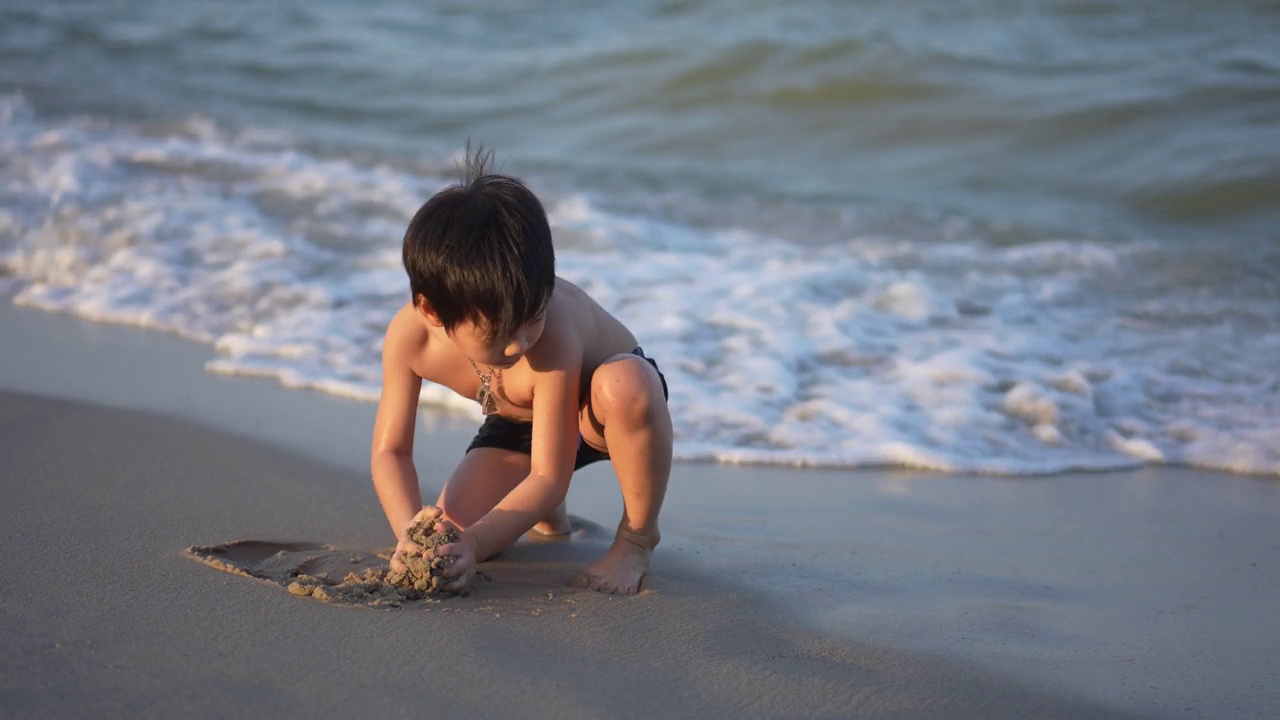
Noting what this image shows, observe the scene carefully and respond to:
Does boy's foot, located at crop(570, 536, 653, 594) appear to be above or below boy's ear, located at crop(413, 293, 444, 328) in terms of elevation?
below

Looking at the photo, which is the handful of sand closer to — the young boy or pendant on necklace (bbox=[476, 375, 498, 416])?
the young boy

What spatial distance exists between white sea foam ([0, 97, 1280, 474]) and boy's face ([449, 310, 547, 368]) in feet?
4.38

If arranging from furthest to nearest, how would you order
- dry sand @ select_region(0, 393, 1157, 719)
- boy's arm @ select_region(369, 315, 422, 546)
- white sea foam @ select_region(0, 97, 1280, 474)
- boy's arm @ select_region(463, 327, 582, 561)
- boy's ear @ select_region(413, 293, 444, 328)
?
white sea foam @ select_region(0, 97, 1280, 474) < boy's arm @ select_region(369, 315, 422, 546) < boy's arm @ select_region(463, 327, 582, 561) < boy's ear @ select_region(413, 293, 444, 328) < dry sand @ select_region(0, 393, 1157, 719)

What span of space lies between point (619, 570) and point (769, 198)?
17.0 ft

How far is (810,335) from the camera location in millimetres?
4855

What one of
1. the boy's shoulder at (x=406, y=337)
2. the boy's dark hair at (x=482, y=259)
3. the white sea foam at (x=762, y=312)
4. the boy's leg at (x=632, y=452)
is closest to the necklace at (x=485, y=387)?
the boy's shoulder at (x=406, y=337)

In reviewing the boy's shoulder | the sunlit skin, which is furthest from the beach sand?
the boy's shoulder

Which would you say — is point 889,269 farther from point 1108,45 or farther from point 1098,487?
point 1108,45

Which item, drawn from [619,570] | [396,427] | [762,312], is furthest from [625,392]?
[762,312]

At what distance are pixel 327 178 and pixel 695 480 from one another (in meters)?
4.56

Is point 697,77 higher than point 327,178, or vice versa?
point 697,77

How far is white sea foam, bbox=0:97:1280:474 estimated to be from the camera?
3.99 m

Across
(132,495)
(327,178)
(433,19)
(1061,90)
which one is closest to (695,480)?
(132,495)

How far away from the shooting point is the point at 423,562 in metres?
2.46
